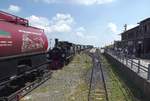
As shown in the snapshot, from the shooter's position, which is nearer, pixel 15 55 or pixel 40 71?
pixel 15 55

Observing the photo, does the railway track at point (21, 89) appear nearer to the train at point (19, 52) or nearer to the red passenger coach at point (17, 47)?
the train at point (19, 52)

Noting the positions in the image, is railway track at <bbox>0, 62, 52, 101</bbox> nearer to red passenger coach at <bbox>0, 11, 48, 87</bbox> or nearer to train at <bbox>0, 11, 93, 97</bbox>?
train at <bbox>0, 11, 93, 97</bbox>

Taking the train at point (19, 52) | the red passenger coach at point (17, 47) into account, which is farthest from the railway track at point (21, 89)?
the red passenger coach at point (17, 47)

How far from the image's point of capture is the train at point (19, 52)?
13.8 meters

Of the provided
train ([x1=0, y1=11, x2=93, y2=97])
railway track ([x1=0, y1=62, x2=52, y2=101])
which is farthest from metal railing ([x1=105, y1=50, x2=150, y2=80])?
train ([x1=0, y1=11, x2=93, y2=97])

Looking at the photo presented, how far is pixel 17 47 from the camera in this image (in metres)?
15.3

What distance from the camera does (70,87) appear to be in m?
19.3

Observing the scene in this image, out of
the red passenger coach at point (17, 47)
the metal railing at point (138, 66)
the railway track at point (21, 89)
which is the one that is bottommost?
the railway track at point (21, 89)

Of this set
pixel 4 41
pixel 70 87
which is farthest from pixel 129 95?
pixel 4 41

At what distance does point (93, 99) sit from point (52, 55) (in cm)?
1915

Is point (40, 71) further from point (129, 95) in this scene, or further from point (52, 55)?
point (52, 55)

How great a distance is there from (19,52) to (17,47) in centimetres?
47

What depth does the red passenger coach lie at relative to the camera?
13742mm

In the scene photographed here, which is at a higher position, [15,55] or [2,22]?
[2,22]
